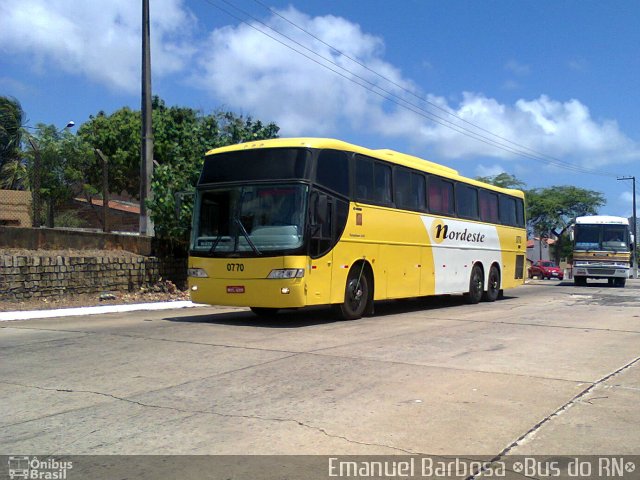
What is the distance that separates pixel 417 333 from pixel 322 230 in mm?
2566

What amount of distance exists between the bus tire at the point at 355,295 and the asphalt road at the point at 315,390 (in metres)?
0.88

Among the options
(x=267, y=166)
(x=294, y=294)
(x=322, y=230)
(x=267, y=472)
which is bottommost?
(x=267, y=472)

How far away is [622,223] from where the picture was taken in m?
31.5

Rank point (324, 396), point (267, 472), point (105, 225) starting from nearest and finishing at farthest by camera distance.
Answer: point (267, 472) < point (324, 396) < point (105, 225)

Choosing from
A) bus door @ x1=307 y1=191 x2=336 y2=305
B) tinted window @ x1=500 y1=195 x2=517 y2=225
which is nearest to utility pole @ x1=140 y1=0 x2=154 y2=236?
bus door @ x1=307 y1=191 x2=336 y2=305

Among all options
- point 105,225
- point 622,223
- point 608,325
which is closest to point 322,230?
point 608,325

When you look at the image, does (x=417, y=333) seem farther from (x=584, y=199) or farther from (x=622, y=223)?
(x=584, y=199)

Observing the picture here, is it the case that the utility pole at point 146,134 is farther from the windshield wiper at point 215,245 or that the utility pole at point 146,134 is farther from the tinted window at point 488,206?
the tinted window at point 488,206

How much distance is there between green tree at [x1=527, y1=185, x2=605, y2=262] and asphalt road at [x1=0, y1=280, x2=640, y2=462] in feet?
180

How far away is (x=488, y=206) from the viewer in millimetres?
19922

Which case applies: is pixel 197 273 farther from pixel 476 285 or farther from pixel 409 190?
pixel 476 285

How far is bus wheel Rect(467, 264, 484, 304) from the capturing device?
61.9 ft

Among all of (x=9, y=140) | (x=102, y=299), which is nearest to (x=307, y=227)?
(x=102, y=299)

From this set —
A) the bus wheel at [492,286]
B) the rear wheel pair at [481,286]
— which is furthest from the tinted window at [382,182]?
the bus wheel at [492,286]
